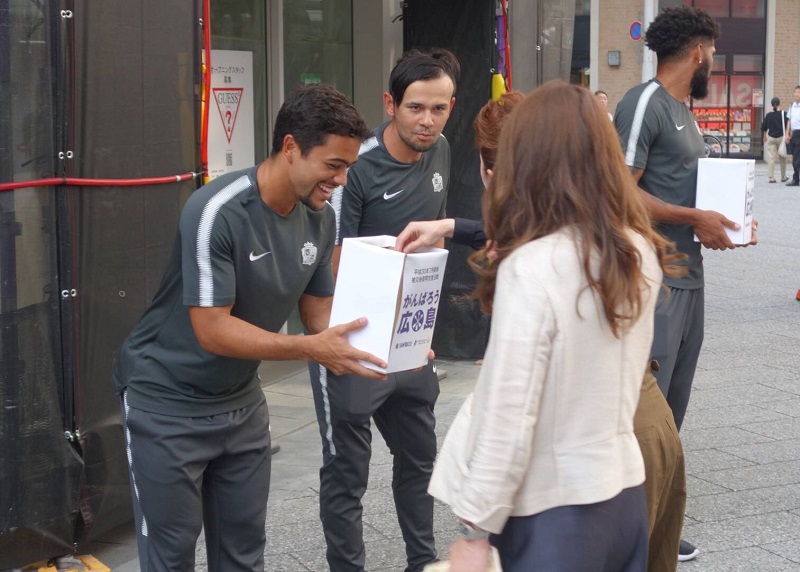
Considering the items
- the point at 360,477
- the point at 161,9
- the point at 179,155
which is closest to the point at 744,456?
the point at 360,477

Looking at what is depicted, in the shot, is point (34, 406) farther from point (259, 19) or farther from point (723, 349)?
point (723, 349)

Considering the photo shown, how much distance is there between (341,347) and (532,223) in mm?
933

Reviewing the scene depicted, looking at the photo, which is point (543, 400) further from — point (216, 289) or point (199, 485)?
point (199, 485)

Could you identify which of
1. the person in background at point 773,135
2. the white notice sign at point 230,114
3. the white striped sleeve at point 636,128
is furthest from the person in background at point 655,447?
the person in background at point 773,135

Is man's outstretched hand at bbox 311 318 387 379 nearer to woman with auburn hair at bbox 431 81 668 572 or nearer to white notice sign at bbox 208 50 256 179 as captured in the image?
woman with auburn hair at bbox 431 81 668 572

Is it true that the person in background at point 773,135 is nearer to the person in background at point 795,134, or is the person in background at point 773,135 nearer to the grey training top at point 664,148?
the person in background at point 795,134

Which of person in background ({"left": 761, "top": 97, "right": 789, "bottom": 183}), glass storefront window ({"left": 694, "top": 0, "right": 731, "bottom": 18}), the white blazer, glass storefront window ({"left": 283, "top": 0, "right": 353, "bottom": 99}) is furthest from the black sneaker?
glass storefront window ({"left": 694, "top": 0, "right": 731, "bottom": 18})

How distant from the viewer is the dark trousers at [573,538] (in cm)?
249

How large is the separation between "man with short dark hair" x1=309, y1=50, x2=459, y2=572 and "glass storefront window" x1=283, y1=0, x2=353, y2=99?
3925 millimetres

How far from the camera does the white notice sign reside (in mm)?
7516

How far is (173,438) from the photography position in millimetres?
3354

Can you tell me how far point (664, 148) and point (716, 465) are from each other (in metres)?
2.16

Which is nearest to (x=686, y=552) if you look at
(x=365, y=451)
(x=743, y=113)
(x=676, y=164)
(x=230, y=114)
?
(x=365, y=451)

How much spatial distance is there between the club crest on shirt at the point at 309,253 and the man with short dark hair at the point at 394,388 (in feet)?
2.42
